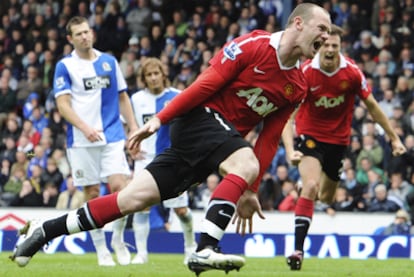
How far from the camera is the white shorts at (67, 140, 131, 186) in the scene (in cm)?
1291

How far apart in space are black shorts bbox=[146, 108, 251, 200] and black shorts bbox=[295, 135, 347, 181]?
12.0 ft

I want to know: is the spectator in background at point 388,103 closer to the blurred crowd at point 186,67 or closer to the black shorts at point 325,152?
the blurred crowd at point 186,67

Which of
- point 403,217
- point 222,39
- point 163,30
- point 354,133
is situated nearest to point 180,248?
point 403,217

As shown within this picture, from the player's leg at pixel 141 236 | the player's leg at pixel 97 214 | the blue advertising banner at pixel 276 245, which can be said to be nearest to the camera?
the player's leg at pixel 97 214

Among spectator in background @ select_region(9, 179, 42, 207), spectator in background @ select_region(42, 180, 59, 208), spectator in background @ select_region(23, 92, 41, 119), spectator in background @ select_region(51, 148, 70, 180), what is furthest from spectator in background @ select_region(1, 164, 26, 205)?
spectator in background @ select_region(23, 92, 41, 119)

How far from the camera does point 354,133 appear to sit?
68.6 feet

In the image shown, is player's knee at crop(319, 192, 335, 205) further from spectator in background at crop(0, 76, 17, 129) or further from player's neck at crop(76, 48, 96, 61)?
spectator in background at crop(0, 76, 17, 129)

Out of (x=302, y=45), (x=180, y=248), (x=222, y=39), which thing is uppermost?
(x=302, y=45)

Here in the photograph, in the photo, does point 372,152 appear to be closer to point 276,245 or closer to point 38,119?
point 276,245

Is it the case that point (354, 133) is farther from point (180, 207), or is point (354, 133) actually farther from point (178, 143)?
point (178, 143)

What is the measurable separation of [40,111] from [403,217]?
31.4ft

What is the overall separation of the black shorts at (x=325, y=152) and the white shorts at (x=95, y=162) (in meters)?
2.06

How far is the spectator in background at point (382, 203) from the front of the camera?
19.1 metres

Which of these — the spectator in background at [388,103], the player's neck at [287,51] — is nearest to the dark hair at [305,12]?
the player's neck at [287,51]
